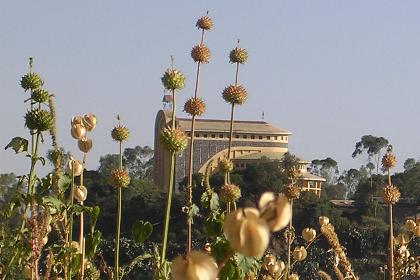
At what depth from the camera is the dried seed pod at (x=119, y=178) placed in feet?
7.46

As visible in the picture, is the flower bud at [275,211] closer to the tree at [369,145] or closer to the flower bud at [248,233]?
the flower bud at [248,233]

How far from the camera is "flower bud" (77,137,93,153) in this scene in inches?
74.3

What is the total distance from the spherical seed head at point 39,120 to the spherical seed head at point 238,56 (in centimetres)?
107

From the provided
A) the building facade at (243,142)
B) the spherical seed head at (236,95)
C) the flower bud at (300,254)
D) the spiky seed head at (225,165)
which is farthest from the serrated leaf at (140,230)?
the building facade at (243,142)

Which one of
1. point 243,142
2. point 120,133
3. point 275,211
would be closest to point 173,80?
point 120,133

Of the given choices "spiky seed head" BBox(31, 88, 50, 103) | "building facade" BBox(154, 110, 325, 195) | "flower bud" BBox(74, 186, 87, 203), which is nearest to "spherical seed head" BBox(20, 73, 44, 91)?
"spiky seed head" BBox(31, 88, 50, 103)

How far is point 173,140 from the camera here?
1.68m

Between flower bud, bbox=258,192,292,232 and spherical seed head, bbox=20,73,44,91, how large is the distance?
1.73 meters

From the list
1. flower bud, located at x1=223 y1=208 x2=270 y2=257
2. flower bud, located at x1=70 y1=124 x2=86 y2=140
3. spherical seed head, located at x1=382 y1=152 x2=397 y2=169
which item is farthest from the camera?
spherical seed head, located at x1=382 y1=152 x2=397 y2=169

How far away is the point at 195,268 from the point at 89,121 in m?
1.43

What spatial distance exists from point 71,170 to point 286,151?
135 ft

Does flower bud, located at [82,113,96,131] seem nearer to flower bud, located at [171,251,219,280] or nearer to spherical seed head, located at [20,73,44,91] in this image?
spherical seed head, located at [20,73,44,91]

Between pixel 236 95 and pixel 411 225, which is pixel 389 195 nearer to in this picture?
pixel 411 225

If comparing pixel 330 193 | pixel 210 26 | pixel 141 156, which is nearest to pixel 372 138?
pixel 330 193
